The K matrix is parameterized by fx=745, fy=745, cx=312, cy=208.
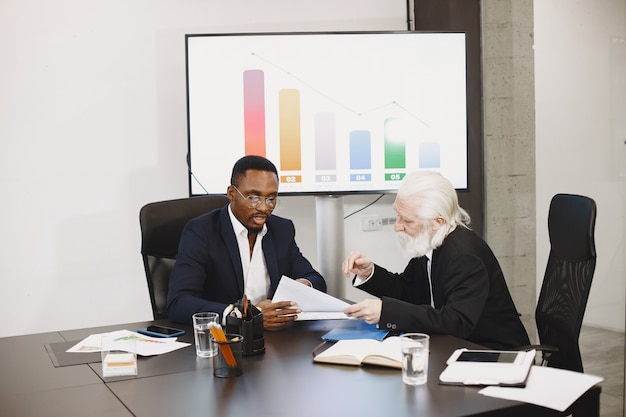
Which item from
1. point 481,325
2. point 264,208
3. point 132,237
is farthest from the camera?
point 132,237

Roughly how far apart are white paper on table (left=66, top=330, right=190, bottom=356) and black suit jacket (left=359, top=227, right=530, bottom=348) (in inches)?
26.1

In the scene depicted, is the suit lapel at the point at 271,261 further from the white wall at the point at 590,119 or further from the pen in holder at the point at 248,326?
the white wall at the point at 590,119

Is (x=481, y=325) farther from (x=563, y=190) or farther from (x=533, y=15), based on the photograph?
(x=533, y=15)

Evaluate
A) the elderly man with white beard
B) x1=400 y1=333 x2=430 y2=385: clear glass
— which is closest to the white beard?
the elderly man with white beard

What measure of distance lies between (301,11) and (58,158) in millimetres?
1649

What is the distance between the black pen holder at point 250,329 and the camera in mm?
2180

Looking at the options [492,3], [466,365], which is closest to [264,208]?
[466,365]

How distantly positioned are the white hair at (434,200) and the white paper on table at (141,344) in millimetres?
925

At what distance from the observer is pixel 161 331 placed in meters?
2.49

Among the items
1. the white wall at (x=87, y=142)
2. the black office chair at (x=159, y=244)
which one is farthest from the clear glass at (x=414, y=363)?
the white wall at (x=87, y=142)

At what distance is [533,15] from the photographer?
4.04 metres

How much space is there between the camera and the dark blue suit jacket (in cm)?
278

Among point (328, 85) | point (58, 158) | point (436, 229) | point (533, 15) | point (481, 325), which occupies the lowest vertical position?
point (481, 325)

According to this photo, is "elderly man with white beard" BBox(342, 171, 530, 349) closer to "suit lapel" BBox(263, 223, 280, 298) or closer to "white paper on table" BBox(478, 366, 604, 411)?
"suit lapel" BBox(263, 223, 280, 298)
